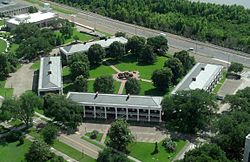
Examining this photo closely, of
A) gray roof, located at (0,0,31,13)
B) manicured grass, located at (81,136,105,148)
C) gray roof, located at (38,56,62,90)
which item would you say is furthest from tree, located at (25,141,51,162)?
gray roof, located at (0,0,31,13)

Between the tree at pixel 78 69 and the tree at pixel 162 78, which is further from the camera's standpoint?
the tree at pixel 78 69

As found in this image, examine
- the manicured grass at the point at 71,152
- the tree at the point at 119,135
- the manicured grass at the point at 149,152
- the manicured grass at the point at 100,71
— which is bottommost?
the manicured grass at the point at 71,152

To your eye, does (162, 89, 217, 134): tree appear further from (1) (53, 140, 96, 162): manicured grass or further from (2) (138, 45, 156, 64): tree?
(2) (138, 45, 156, 64): tree

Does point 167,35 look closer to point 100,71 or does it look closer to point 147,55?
point 147,55

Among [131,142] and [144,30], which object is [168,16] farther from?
[131,142]

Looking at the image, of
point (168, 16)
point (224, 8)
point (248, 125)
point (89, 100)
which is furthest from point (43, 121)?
point (224, 8)

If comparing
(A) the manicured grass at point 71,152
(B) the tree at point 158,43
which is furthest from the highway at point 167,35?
(A) the manicured grass at point 71,152

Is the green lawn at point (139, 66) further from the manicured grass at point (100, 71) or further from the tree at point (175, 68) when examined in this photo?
the tree at point (175, 68)
